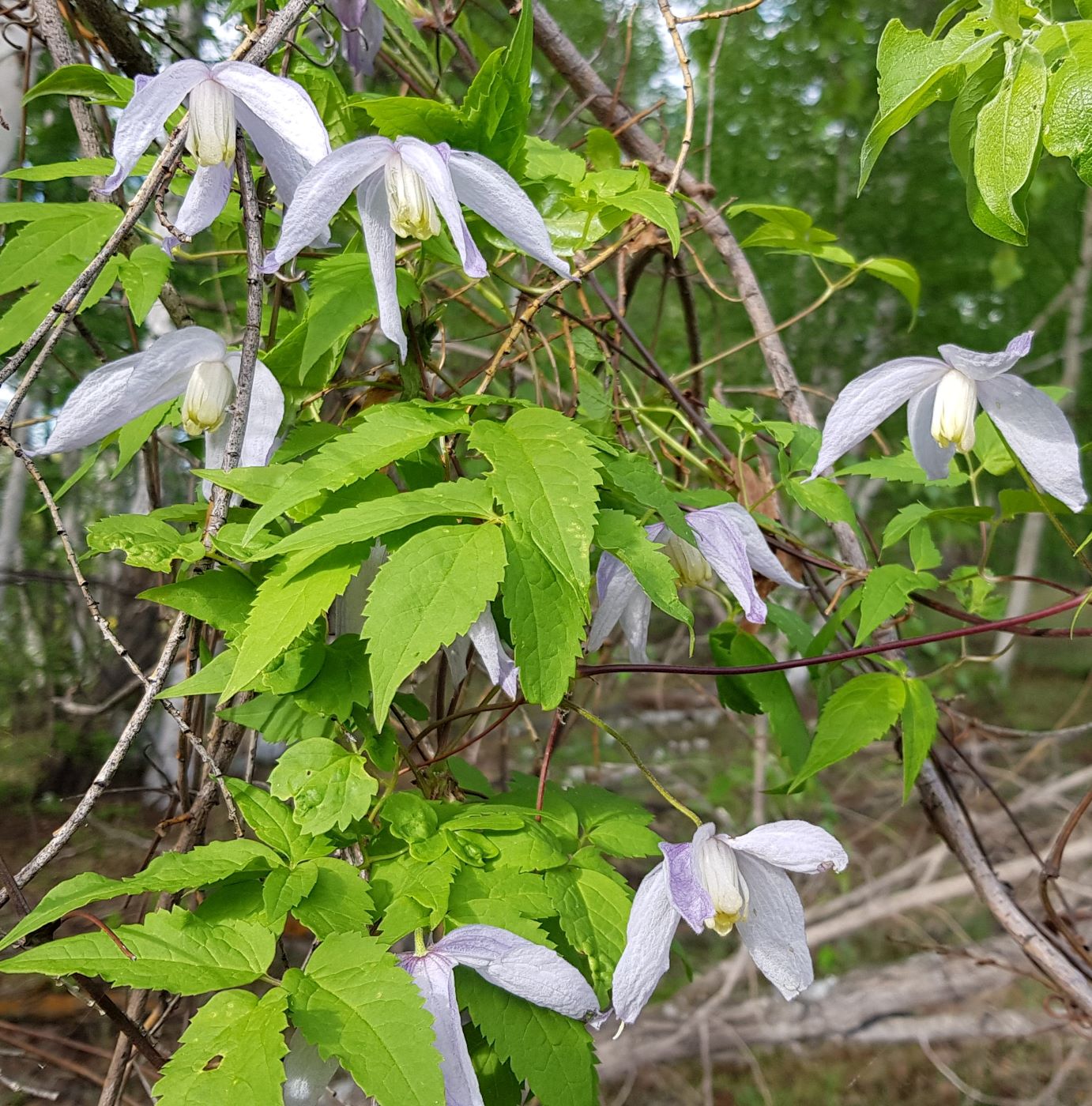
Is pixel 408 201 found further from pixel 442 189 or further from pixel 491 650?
pixel 491 650

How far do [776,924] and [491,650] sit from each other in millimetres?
324

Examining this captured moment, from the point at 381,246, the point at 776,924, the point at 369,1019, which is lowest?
the point at 776,924

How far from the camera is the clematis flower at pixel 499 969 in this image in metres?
0.56

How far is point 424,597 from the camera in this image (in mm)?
537

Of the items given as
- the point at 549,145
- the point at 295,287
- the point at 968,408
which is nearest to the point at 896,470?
the point at 968,408

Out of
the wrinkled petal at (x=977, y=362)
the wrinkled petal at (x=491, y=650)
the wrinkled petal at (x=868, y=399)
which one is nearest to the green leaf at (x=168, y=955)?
the wrinkled petal at (x=491, y=650)

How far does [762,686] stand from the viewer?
884 millimetres

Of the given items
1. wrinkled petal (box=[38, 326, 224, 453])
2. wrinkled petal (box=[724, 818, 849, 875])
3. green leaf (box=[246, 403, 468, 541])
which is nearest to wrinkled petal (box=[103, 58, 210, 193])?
wrinkled petal (box=[38, 326, 224, 453])

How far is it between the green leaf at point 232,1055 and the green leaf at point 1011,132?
24.9 inches

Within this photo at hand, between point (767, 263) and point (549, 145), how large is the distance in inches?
180

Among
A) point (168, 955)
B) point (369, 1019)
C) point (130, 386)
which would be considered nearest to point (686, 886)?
point (369, 1019)

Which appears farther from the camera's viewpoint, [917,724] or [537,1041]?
[917,724]

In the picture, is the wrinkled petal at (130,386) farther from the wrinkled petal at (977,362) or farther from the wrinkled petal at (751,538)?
the wrinkled petal at (977,362)

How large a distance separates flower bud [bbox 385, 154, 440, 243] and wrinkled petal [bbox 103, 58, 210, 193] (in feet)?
0.51
